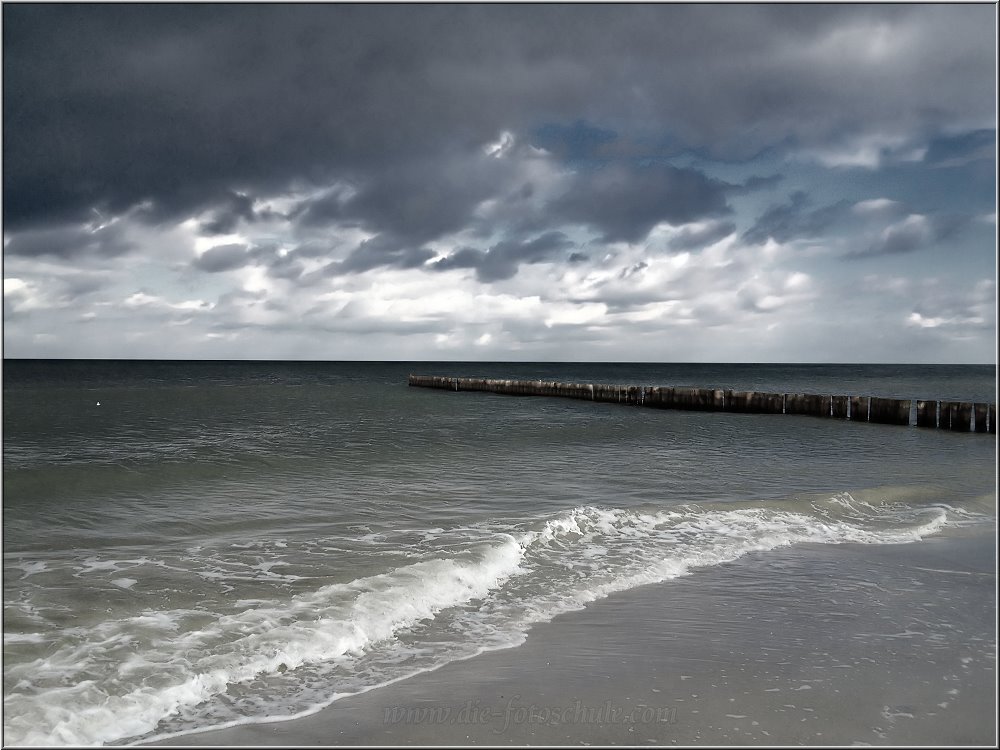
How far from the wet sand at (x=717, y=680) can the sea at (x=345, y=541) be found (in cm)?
32

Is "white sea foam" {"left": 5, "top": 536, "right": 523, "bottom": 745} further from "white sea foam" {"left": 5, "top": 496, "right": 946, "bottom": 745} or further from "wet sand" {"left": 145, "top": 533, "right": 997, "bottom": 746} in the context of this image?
"wet sand" {"left": 145, "top": 533, "right": 997, "bottom": 746}

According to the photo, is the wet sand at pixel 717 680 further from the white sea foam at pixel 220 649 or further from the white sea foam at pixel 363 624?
the white sea foam at pixel 220 649

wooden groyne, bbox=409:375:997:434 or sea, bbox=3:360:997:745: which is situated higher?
wooden groyne, bbox=409:375:997:434

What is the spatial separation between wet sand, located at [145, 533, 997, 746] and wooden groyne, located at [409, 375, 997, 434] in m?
24.4

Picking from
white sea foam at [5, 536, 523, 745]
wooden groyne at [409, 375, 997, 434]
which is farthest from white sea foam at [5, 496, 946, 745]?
wooden groyne at [409, 375, 997, 434]

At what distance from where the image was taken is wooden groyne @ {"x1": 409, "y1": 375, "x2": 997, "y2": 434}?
2888cm

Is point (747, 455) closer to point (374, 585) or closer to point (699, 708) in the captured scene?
point (374, 585)

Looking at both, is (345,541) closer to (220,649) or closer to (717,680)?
(220,649)

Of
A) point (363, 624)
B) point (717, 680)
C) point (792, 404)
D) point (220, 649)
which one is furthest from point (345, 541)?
point (792, 404)

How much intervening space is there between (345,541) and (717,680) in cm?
571

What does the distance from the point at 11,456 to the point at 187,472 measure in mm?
6990

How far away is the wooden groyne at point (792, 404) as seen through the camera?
94.7 ft

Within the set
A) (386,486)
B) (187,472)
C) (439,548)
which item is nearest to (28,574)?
(439,548)

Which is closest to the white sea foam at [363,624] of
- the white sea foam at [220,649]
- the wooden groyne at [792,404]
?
the white sea foam at [220,649]
